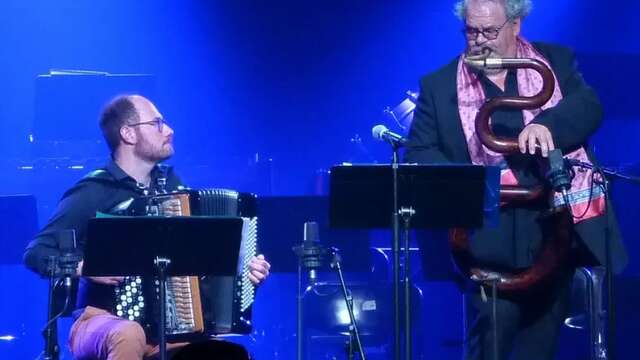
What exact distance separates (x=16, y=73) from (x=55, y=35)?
33 cm

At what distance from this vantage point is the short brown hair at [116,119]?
17.8ft

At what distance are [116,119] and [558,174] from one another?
2173 mm

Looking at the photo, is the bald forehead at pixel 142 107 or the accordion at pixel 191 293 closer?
the accordion at pixel 191 293

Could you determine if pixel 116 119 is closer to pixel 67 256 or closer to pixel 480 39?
pixel 67 256

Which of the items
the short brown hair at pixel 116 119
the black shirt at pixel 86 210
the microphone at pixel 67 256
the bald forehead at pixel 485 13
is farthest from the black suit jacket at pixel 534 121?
the microphone at pixel 67 256

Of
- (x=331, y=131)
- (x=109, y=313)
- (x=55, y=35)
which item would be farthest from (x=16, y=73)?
(x=109, y=313)

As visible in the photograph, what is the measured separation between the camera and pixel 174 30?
22.8ft

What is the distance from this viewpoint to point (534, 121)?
4797 millimetres

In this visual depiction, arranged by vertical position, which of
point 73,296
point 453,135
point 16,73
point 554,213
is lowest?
point 73,296

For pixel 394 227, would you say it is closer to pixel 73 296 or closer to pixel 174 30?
pixel 73 296

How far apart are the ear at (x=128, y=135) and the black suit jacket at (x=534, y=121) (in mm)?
1313

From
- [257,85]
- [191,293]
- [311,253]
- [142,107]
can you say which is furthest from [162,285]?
[257,85]

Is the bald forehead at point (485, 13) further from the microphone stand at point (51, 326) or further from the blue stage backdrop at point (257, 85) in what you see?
the microphone stand at point (51, 326)

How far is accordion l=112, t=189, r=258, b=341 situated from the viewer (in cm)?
464
